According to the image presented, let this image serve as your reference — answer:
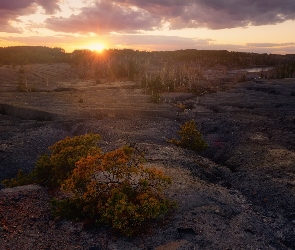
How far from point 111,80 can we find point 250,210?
6373 centimetres

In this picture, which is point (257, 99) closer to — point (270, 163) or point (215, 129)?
point (215, 129)

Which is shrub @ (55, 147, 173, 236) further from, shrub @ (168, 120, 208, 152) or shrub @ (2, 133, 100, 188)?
shrub @ (168, 120, 208, 152)

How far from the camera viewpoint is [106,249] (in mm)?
10961

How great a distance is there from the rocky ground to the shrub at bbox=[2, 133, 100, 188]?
4.22 ft

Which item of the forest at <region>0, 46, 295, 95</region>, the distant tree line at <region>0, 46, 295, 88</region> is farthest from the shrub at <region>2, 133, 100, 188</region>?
the distant tree line at <region>0, 46, 295, 88</region>

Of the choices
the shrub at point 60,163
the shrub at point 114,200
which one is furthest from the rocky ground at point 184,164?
the shrub at point 60,163

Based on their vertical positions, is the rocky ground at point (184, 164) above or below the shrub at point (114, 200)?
below

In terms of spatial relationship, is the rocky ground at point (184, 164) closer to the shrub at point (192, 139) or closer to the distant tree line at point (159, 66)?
the shrub at point (192, 139)

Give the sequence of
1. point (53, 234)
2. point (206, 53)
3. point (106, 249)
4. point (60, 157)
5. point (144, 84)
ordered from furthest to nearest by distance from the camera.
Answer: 1. point (206, 53)
2. point (144, 84)
3. point (60, 157)
4. point (53, 234)
5. point (106, 249)

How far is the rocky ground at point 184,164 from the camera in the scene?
11.6m

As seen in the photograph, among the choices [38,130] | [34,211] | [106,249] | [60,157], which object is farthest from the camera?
[38,130]

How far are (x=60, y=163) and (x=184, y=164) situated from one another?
25.0 feet

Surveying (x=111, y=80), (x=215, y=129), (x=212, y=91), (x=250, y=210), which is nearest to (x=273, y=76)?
(x=212, y=91)

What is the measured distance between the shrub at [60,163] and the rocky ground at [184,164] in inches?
50.6
